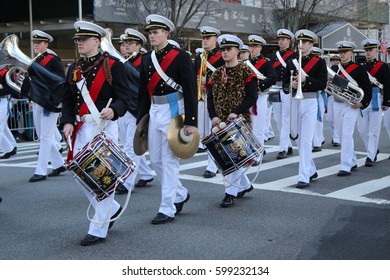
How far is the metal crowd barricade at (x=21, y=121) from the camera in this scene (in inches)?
675

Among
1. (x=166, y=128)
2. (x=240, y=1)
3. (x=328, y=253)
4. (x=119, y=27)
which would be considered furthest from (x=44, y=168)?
(x=240, y=1)

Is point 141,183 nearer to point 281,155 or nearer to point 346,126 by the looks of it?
point 346,126

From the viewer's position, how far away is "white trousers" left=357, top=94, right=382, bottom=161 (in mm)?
11492

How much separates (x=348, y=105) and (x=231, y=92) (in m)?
2.89

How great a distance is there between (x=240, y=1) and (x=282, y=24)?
2.53m

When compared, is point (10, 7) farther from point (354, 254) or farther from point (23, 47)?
point (354, 254)

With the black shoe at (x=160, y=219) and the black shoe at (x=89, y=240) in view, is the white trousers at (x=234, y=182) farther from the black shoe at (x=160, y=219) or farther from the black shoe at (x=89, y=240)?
the black shoe at (x=89, y=240)

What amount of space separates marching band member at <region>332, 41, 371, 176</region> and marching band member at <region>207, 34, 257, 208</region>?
269 cm

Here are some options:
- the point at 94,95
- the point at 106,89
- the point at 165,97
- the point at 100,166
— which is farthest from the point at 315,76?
the point at 100,166

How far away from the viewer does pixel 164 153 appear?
23.0 feet

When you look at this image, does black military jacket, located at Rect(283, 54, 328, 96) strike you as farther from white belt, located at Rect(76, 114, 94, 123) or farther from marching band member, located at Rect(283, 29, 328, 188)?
white belt, located at Rect(76, 114, 94, 123)

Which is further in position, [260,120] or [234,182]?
[260,120]

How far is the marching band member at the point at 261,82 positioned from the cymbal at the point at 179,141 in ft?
13.1

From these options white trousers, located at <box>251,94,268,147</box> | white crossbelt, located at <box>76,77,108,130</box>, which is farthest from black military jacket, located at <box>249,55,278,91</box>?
white crossbelt, located at <box>76,77,108,130</box>
